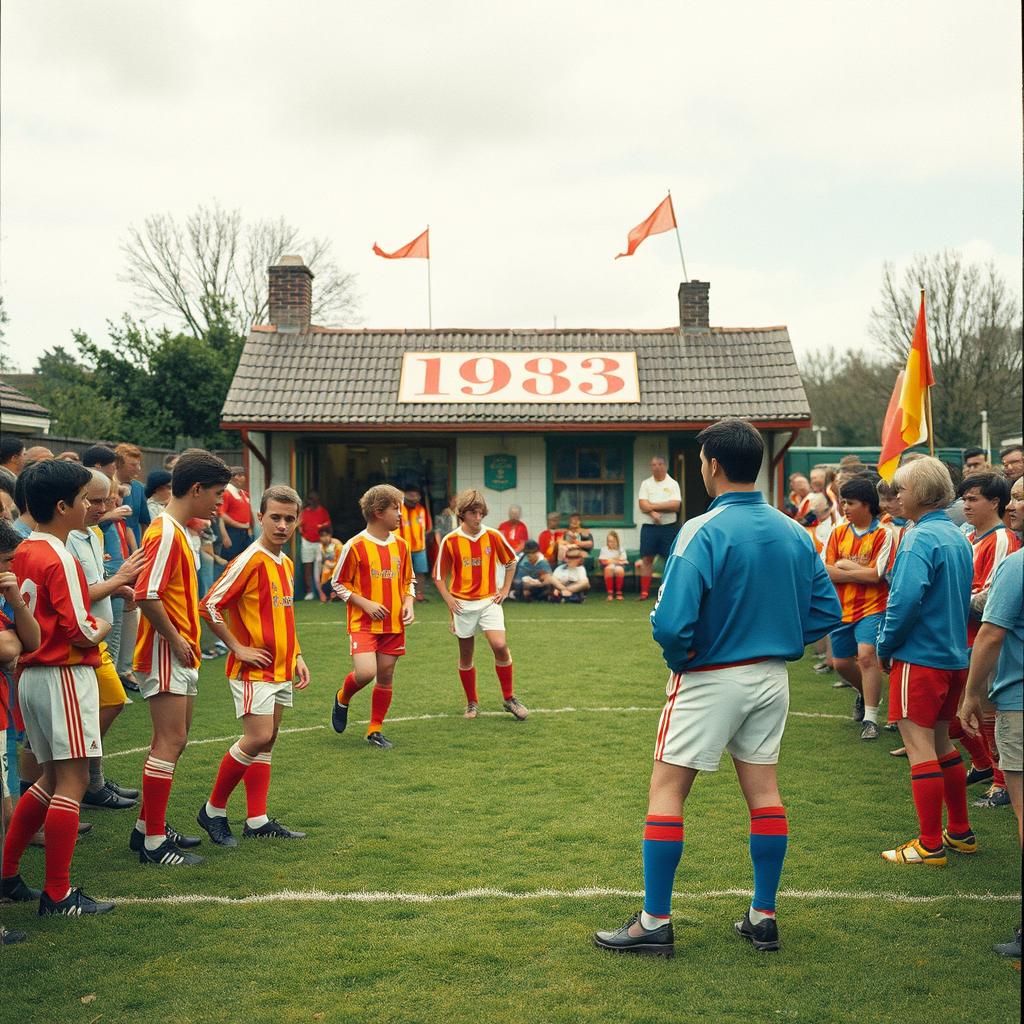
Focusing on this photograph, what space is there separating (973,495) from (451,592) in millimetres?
4394

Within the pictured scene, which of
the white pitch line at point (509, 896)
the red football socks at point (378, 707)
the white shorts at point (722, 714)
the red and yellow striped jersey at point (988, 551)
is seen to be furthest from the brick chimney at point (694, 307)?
the white shorts at point (722, 714)

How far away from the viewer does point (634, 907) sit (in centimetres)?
495

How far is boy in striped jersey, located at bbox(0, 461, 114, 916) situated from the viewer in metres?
4.83


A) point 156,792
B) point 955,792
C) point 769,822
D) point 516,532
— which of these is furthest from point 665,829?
point 516,532

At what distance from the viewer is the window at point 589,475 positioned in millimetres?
20766

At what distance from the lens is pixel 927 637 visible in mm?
5516

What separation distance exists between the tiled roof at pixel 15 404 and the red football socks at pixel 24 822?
33.9 ft

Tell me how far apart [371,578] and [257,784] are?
2.46 m

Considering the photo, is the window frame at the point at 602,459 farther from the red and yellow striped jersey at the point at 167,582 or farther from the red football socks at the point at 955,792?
the red and yellow striped jersey at the point at 167,582

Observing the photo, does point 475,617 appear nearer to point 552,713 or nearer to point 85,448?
point 552,713

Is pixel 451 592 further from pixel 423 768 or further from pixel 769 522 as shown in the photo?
pixel 769 522

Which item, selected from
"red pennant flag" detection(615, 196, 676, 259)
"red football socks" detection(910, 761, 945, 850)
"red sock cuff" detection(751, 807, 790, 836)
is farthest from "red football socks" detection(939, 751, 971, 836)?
"red pennant flag" detection(615, 196, 676, 259)

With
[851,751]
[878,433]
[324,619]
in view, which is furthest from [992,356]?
[851,751]

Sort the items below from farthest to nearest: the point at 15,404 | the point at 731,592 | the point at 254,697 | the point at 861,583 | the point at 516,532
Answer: the point at 516,532 → the point at 15,404 → the point at 861,583 → the point at 254,697 → the point at 731,592
